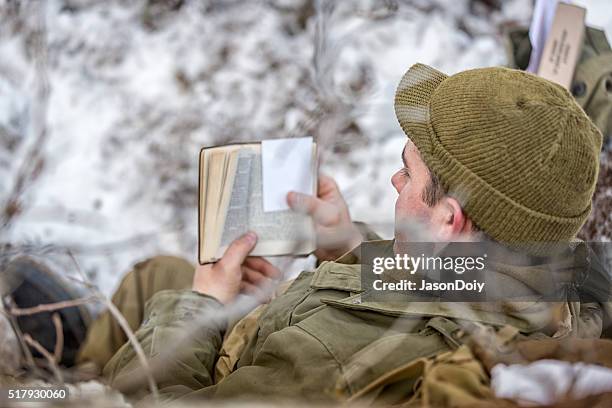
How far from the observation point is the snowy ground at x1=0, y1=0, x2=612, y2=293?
5.80ft

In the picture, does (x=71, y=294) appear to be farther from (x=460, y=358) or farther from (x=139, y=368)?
(x=460, y=358)

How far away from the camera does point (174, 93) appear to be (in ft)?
6.73

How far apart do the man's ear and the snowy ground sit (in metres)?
0.54

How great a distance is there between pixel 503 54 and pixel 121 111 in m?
1.02

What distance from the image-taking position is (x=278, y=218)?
4.54 ft

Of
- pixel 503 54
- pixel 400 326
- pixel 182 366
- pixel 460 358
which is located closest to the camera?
pixel 460 358

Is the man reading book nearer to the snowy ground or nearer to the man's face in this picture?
the man's face

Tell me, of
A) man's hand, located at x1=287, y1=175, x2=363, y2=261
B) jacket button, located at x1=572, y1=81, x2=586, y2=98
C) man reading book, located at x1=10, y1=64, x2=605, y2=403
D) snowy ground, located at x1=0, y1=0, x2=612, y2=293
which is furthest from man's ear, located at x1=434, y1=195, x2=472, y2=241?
jacket button, located at x1=572, y1=81, x2=586, y2=98

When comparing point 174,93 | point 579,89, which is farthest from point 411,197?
point 174,93

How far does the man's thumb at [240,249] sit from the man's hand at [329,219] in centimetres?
10

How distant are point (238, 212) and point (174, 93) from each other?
807 mm

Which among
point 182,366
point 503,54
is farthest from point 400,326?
point 503,54

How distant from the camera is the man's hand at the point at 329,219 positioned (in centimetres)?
138

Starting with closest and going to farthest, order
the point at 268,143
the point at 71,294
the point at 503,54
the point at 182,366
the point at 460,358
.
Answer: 1. the point at 460,358
2. the point at 182,366
3. the point at 268,143
4. the point at 71,294
5. the point at 503,54
